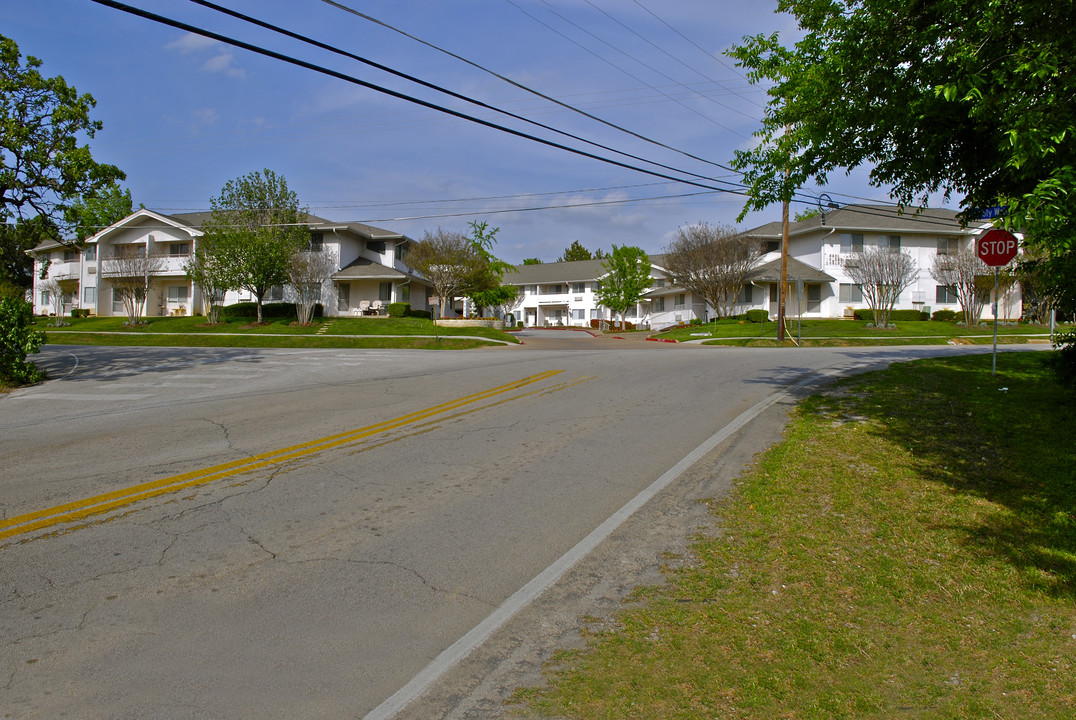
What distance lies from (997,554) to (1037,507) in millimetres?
1321

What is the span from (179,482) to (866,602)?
6.56 m

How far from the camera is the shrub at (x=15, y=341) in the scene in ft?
53.1

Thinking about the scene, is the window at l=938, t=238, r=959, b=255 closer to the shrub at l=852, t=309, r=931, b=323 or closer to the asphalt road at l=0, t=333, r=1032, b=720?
the shrub at l=852, t=309, r=931, b=323

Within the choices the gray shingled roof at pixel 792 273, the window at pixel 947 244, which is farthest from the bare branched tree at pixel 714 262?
the window at pixel 947 244

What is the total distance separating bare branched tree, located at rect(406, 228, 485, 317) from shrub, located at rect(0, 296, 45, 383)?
31.6 m

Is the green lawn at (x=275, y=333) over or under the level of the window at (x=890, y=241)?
under

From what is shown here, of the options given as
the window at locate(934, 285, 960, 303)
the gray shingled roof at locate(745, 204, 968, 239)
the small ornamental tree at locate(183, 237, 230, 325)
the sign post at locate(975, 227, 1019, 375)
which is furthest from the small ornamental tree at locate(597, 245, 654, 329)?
the sign post at locate(975, 227, 1019, 375)

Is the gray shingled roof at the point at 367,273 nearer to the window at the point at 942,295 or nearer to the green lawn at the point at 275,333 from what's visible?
the green lawn at the point at 275,333

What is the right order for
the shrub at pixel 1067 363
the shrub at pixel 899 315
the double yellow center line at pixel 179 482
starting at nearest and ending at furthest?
the double yellow center line at pixel 179 482 < the shrub at pixel 1067 363 < the shrub at pixel 899 315

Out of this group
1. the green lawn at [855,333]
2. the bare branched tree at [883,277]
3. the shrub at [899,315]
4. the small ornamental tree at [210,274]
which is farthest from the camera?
the shrub at [899,315]

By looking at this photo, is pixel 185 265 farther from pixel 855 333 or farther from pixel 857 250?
pixel 857 250

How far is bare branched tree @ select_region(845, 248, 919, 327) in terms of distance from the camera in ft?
135

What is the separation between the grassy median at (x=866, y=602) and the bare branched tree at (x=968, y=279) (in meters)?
38.9

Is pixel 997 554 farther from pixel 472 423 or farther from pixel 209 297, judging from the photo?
pixel 209 297
